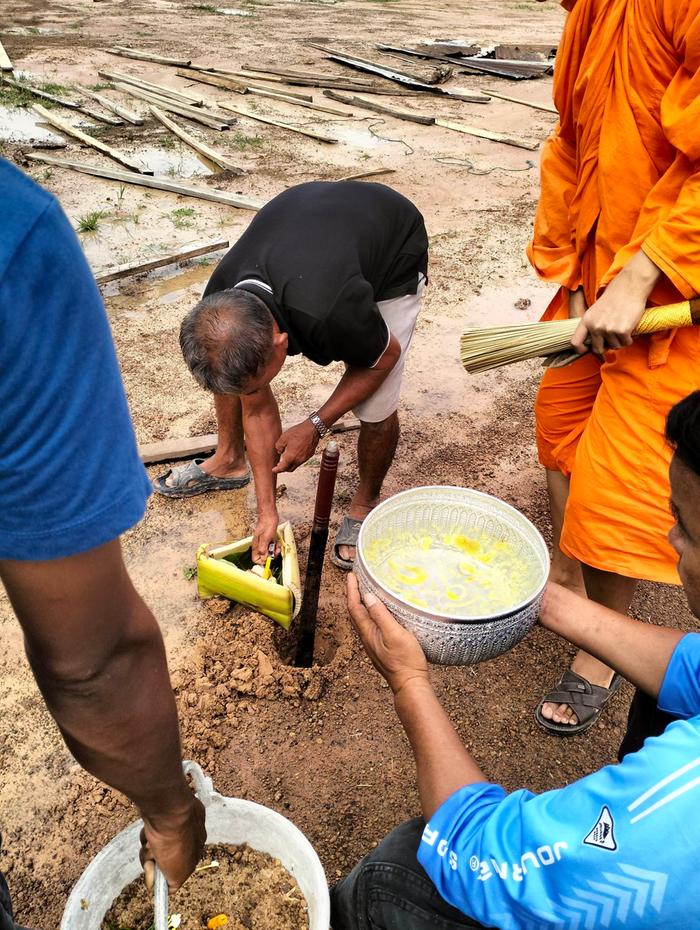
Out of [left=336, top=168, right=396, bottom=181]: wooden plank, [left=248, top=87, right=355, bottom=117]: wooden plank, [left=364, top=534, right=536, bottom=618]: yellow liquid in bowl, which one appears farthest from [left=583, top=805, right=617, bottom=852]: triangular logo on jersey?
[left=248, top=87, right=355, bottom=117]: wooden plank

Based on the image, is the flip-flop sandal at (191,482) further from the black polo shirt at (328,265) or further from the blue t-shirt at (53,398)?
the blue t-shirt at (53,398)

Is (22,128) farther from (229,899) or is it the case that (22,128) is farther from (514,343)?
(229,899)

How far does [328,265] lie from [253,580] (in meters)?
1.28

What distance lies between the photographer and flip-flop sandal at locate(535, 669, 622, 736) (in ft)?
9.00

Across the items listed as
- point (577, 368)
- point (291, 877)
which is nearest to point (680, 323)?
point (577, 368)

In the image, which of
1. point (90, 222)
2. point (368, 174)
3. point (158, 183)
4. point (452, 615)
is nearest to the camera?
point (452, 615)

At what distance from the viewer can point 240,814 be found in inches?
78.9

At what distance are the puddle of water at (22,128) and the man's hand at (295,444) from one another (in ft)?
23.0

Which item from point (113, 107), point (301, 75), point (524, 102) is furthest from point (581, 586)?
point (301, 75)

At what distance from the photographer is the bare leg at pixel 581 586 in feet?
8.59

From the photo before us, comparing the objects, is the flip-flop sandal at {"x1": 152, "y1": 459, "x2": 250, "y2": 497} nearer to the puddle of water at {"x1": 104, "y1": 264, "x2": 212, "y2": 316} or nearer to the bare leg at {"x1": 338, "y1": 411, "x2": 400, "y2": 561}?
the bare leg at {"x1": 338, "y1": 411, "x2": 400, "y2": 561}

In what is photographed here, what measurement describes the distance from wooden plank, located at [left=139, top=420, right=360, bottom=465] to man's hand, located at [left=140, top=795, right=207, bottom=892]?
2519 millimetres

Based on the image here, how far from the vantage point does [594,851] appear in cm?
119

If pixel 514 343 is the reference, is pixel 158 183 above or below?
below
